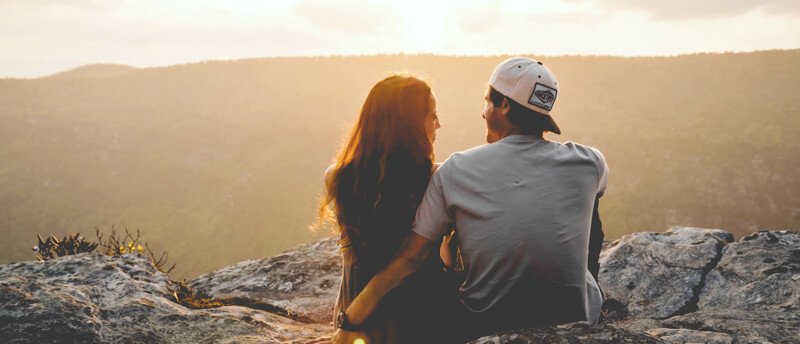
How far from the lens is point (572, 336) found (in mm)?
2357

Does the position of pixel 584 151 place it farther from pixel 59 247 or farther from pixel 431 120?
pixel 59 247

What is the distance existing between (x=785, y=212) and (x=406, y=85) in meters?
19.4

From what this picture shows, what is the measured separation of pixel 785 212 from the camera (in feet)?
57.6

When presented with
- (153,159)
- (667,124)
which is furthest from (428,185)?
(153,159)

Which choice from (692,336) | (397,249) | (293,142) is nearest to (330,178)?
(397,249)

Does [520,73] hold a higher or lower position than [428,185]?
higher

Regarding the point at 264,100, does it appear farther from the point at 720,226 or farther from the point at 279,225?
the point at 720,226

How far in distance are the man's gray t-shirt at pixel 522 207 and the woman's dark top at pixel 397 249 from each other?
0.28m

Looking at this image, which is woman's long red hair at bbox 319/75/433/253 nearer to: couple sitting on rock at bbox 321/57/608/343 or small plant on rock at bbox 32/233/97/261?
couple sitting on rock at bbox 321/57/608/343

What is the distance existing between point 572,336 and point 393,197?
3.95 feet

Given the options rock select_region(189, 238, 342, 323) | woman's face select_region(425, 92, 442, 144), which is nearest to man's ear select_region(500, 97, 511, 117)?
woman's face select_region(425, 92, 442, 144)

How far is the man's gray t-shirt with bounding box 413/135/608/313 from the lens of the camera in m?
2.63

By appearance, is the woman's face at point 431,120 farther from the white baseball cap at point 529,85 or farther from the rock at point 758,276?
the rock at point 758,276

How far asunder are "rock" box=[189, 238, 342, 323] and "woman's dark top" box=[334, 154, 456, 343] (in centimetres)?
176
